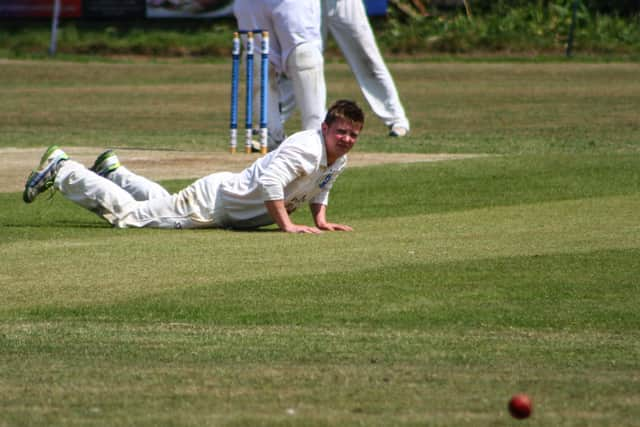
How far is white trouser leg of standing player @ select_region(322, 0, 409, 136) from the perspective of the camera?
19656mm

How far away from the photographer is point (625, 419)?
17.4ft

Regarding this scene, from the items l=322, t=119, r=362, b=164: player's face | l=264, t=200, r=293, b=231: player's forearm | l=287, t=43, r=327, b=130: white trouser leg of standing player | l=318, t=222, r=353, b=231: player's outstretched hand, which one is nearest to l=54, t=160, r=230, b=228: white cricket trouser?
l=264, t=200, r=293, b=231: player's forearm

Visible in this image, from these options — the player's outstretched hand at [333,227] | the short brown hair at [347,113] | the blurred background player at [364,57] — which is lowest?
the blurred background player at [364,57]

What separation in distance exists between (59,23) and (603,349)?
4392 cm

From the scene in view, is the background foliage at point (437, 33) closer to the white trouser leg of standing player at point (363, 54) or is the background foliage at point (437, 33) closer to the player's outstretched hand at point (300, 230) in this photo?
the white trouser leg of standing player at point (363, 54)

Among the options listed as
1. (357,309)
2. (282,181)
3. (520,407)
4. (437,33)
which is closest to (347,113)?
(282,181)

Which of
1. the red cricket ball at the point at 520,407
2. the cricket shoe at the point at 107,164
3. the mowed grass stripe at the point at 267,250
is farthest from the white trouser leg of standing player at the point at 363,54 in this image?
the red cricket ball at the point at 520,407

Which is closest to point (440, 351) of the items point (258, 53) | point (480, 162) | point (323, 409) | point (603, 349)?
point (603, 349)

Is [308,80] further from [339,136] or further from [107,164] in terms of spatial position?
[339,136]

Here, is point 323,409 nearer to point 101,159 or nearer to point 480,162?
point 101,159

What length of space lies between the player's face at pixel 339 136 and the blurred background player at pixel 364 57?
915 cm

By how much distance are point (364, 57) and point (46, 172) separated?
30.3 feet

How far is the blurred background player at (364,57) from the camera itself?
19.7m

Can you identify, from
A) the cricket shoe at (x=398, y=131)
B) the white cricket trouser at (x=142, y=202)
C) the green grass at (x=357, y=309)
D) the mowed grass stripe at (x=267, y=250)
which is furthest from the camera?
the cricket shoe at (x=398, y=131)
